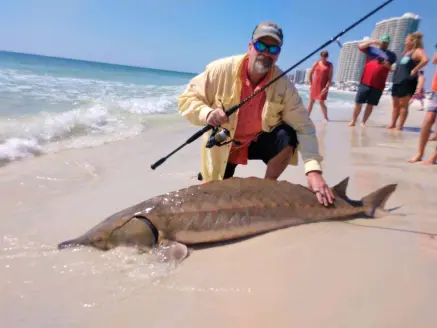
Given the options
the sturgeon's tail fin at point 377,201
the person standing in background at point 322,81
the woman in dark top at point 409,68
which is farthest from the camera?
the person standing in background at point 322,81

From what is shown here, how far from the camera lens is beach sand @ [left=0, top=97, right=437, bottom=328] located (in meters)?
2.13

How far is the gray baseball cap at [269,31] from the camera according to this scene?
3.49 meters

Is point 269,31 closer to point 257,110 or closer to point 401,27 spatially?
point 257,110

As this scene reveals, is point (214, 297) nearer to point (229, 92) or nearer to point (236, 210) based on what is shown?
point (236, 210)

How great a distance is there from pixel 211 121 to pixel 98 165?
277 cm

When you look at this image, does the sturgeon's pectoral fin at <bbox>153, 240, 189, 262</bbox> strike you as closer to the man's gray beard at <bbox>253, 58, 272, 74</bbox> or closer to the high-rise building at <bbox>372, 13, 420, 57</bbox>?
the man's gray beard at <bbox>253, 58, 272, 74</bbox>

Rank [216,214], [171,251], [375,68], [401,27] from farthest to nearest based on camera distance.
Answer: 1. [401,27]
2. [375,68]
3. [216,214]
4. [171,251]

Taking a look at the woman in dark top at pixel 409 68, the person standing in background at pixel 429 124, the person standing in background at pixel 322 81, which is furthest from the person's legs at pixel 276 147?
the person standing in background at pixel 322 81

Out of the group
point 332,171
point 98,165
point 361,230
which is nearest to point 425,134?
point 332,171

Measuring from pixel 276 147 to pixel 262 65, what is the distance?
882 millimetres

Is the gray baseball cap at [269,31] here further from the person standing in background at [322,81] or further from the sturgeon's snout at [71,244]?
the person standing in background at [322,81]

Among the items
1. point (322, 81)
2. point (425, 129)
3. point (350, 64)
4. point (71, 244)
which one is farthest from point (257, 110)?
point (350, 64)

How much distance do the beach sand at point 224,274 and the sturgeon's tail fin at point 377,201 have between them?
0.39 feet

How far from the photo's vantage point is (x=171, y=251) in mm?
2832
